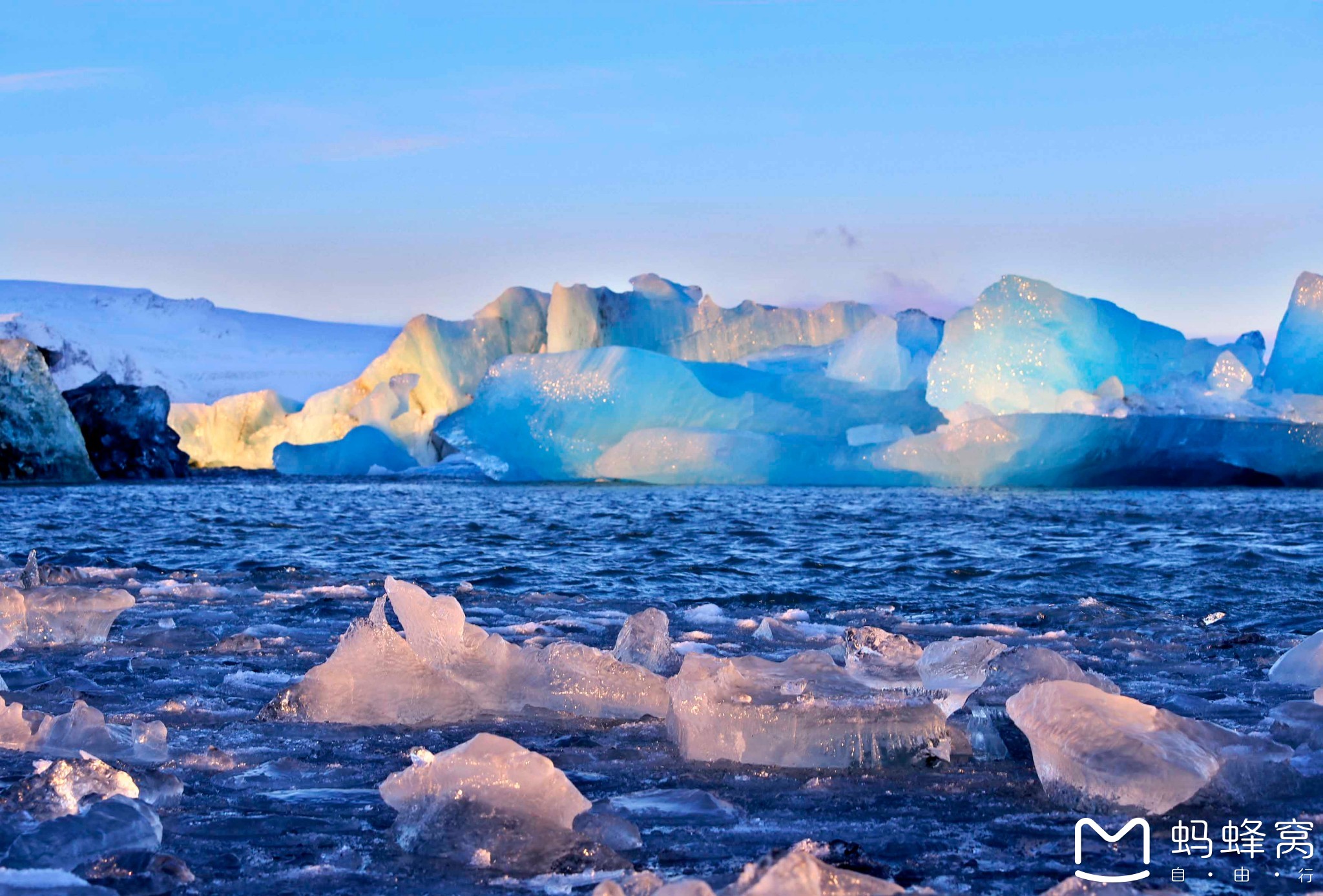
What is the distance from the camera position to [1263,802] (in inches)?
96.8

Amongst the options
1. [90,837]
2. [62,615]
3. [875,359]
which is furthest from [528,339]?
[90,837]

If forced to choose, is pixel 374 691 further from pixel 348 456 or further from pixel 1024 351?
pixel 348 456

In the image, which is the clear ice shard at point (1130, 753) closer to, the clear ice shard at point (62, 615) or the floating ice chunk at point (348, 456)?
the clear ice shard at point (62, 615)

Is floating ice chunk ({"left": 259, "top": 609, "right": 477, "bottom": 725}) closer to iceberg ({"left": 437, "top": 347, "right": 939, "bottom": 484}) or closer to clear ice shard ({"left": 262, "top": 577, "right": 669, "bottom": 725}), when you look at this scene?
clear ice shard ({"left": 262, "top": 577, "right": 669, "bottom": 725})

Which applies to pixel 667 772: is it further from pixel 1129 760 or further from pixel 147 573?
pixel 147 573

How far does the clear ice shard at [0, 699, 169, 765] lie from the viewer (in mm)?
2801

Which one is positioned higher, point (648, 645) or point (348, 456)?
point (648, 645)

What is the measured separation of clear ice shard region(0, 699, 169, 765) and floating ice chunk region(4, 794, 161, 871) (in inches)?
24.8

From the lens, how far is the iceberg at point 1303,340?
1714 cm

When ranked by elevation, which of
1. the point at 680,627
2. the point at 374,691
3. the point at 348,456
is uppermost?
the point at 374,691

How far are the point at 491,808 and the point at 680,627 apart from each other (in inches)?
113

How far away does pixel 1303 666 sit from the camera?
373 cm

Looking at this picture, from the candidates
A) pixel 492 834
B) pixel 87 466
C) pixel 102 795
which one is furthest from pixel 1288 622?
pixel 87 466

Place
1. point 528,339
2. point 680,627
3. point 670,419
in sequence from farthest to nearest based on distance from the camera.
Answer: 1. point 528,339
2. point 670,419
3. point 680,627
